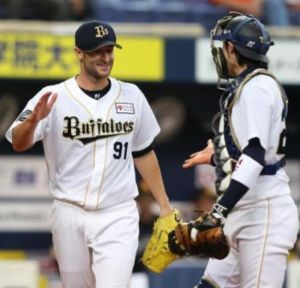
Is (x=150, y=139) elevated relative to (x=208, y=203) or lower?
elevated

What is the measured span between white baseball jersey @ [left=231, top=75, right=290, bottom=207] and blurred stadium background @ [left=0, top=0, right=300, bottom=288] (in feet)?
15.2

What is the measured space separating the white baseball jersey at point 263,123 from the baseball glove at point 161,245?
0.52m

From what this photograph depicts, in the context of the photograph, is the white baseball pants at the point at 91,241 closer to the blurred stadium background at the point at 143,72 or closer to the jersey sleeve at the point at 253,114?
the jersey sleeve at the point at 253,114

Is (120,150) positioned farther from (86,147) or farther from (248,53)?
(248,53)

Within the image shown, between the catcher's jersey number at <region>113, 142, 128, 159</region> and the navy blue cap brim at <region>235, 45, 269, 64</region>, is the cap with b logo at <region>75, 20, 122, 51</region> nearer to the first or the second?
the catcher's jersey number at <region>113, 142, 128, 159</region>

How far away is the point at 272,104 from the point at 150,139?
880 millimetres

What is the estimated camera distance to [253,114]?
645 cm

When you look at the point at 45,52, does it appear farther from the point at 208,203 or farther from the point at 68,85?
the point at 68,85

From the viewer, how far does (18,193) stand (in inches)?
543

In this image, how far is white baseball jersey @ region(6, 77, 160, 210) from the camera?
22.3ft

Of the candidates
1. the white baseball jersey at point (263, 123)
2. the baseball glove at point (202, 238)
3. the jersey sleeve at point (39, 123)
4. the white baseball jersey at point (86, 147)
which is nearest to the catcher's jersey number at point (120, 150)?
the white baseball jersey at point (86, 147)

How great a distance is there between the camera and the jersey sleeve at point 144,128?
23.1 feet

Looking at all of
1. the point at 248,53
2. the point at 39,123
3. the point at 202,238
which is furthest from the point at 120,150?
the point at 248,53

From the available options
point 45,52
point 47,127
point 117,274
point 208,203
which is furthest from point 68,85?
point 208,203
